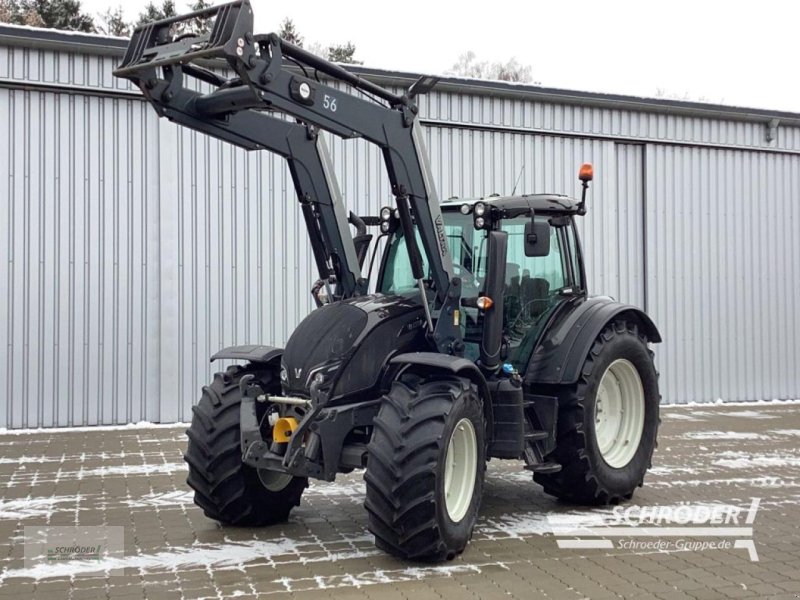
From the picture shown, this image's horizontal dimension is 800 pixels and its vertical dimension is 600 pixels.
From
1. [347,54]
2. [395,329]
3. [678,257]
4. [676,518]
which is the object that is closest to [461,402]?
[395,329]

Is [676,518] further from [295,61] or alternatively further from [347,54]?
[347,54]

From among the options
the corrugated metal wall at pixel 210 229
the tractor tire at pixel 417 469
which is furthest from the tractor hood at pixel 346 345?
the corrugated metal wall at pixel 210 229

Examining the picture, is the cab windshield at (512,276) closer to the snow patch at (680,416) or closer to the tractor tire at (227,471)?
A: the tractor tire at (227,471)

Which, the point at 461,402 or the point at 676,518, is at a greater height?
the point at 461,402

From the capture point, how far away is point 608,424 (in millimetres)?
8648

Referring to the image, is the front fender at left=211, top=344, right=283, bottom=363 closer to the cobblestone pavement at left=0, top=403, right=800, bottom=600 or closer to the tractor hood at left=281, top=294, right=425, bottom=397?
the tractor hood at left=281, top=294, right=425, bottom=397

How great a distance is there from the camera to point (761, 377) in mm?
17453

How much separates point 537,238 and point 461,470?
187 cm

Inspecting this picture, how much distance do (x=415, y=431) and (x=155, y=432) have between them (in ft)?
24.5

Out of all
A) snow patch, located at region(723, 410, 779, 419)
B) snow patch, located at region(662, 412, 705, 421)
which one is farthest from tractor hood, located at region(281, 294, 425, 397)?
snow patch, located at region(723, 410, 779, 419)

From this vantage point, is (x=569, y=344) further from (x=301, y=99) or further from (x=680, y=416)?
(x=680, y=416)

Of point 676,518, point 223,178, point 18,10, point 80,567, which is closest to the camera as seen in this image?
point 80,567

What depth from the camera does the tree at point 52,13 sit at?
3647 centimetres

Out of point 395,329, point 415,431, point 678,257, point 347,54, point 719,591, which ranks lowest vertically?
point 719,591
